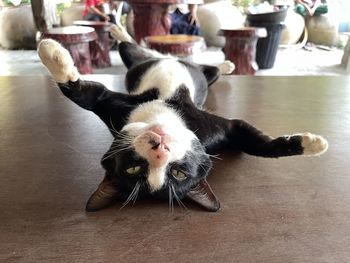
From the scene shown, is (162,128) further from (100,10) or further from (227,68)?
(100,10)

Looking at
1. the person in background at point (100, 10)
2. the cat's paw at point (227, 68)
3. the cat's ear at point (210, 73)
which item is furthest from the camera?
the person in background at point (100, 10)

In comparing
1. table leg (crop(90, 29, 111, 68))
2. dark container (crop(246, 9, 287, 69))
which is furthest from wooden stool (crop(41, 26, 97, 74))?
dark container (crop(246, 9, 287, 69))

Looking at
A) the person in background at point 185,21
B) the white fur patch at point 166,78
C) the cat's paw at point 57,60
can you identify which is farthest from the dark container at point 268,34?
the cat's paw at point 57,60

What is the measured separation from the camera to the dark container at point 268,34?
257 cm

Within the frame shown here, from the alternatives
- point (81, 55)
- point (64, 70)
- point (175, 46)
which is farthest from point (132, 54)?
point (81, 55)

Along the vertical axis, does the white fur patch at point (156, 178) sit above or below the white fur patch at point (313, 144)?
below

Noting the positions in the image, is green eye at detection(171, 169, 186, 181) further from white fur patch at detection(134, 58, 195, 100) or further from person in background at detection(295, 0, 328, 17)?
person in background at detection(295, 0, 328, 17)

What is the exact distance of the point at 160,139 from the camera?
51 cm

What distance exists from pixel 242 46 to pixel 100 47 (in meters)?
1.00

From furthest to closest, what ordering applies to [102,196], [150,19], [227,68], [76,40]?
[150,19], [76,40], [227,68], [102,196]

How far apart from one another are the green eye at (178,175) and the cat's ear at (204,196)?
0.02 m

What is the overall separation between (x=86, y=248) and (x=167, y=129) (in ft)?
0.64

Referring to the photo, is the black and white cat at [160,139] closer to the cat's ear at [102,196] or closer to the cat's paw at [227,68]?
the cat's ear at [102,196]

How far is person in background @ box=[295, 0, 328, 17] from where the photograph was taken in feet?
10.7
